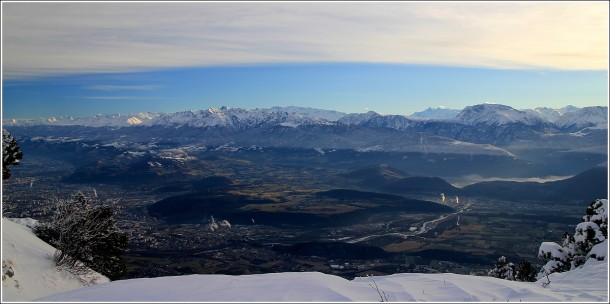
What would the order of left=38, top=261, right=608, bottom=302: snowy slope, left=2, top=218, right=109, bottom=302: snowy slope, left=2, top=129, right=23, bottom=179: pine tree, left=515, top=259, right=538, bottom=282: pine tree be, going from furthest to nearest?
1. left=515, top=259, right=538, bottom=282: pine tree
2. left=2, top=129, right=23, bottom=179: pine tree
3. left=2, top=218, right=109, bottom=302: snowy slope
4. left=38, top=261, right=608, bottom=302: snowy slope

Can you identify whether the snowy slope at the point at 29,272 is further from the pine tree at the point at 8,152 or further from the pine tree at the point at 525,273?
the pine tree at the point at 525,273

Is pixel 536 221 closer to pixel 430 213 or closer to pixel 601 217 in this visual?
pixel 430 213

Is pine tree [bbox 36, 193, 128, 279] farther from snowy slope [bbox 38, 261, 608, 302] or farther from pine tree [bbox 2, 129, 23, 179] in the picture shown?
snowy slope [bbox 38, 261, 608, 302]

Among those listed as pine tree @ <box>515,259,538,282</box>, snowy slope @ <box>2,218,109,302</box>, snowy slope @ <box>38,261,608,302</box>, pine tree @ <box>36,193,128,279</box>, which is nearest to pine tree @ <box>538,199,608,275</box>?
pine tree @ <box>515,259,538,282</box>

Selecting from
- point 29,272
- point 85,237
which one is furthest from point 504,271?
point 29,272

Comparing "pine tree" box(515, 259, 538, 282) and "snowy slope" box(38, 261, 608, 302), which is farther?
"pine tree" box(515, 259, 538, 282)

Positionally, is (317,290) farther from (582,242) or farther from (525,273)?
(525,273)
